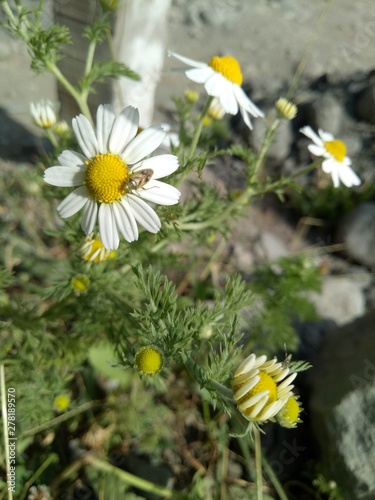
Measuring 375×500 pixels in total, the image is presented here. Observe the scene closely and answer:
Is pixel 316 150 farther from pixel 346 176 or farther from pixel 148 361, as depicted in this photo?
pixel 148 361

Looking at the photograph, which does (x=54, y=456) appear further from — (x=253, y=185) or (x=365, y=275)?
(x=365, y=275)

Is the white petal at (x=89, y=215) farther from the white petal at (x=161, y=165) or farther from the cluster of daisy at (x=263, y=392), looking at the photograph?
the cluster of daisy at (x=263, y=392)

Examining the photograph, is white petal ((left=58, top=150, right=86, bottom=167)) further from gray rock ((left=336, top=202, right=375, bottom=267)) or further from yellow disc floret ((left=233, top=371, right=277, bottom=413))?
gray rock ((left=336, top=202, right=375, bottom=267))

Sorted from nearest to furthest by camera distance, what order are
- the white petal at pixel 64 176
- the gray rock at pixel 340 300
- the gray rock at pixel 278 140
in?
the white petal at pixel 64 176 → the gray rock at pixel 340 300 → the gray rock at pixel 278 140

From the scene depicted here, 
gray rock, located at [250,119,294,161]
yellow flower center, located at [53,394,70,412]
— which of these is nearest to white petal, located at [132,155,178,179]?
yellow flower center, located at [53,394,70,412]

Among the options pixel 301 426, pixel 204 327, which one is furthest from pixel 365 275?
pixel 204 327

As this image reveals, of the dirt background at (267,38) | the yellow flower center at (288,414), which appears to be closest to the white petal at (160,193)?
the yellow flower center at (288,414)
